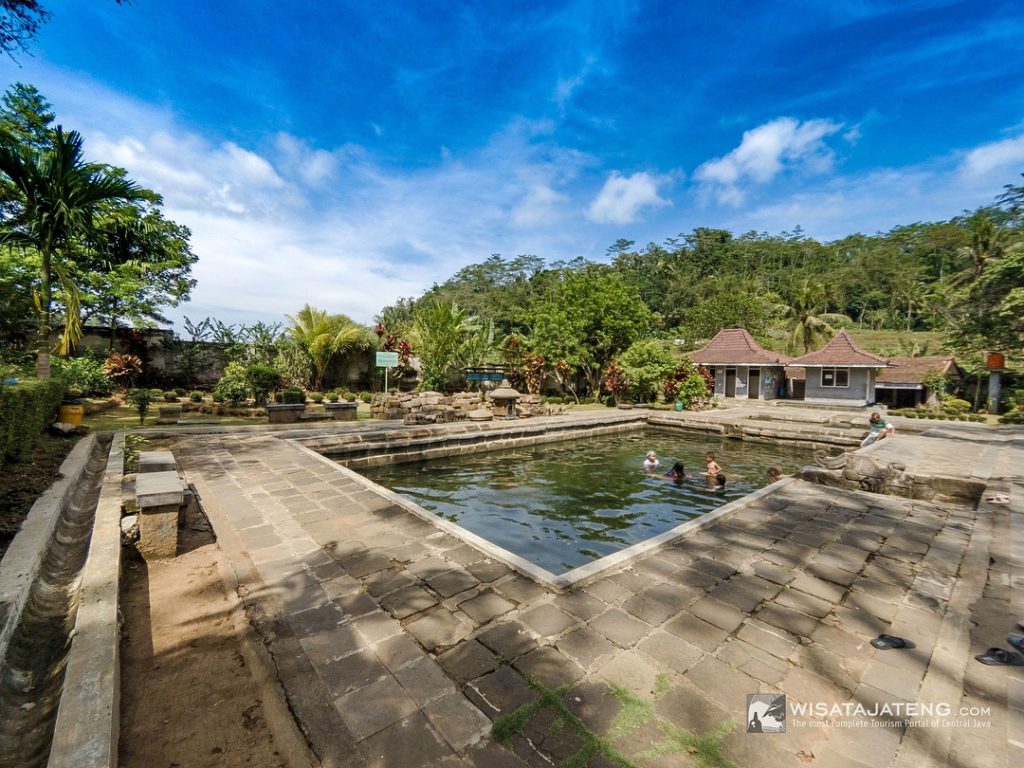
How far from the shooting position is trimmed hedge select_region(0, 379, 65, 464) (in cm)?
482

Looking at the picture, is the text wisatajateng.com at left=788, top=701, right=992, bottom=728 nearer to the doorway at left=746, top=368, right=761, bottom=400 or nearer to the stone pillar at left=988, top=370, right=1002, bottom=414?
the stone pillar at left=988, top=370, right=1002, bottom=414

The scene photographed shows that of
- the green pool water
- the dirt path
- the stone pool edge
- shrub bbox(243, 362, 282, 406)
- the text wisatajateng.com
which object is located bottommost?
the green pool water

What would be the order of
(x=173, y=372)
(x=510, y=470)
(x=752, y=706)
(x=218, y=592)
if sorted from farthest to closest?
(x=173, y=372), (x=510, y=470), (x=218, y=592), (x=752, y=706)

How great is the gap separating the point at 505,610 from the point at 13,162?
34.3 ft

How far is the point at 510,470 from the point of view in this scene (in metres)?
9.66

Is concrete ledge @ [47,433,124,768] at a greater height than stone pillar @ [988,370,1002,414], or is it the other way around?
stone pillar @ [988,370,1002,414]

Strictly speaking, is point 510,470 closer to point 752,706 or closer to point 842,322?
point 752,706

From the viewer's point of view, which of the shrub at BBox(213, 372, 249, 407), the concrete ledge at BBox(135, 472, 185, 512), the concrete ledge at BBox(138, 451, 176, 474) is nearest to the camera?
the concrete ledge at BBox(135, 472, 185, 512)

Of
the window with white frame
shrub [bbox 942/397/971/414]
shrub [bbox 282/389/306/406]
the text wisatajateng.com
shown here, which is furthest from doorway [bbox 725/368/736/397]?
the text wisatajateng.com

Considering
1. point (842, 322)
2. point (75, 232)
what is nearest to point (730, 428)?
point (75, 232)

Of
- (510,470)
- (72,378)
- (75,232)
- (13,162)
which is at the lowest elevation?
(510,470)

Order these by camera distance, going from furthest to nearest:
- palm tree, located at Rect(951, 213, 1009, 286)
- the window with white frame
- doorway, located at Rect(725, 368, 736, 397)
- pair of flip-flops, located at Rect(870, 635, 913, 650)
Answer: doorway, located at Rect(725, 368, 736, 397) < palm tree, located at Rect(951, 213, 1009, 286) < the window with white frame < pair of flip-flops, located at Rect(870, 635, 913, 650)

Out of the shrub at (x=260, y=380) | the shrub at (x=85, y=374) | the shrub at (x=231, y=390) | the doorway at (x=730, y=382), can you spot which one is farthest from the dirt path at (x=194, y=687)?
the doorway at (x=730, y=382)

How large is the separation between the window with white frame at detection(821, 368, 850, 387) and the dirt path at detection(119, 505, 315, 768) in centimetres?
2935
